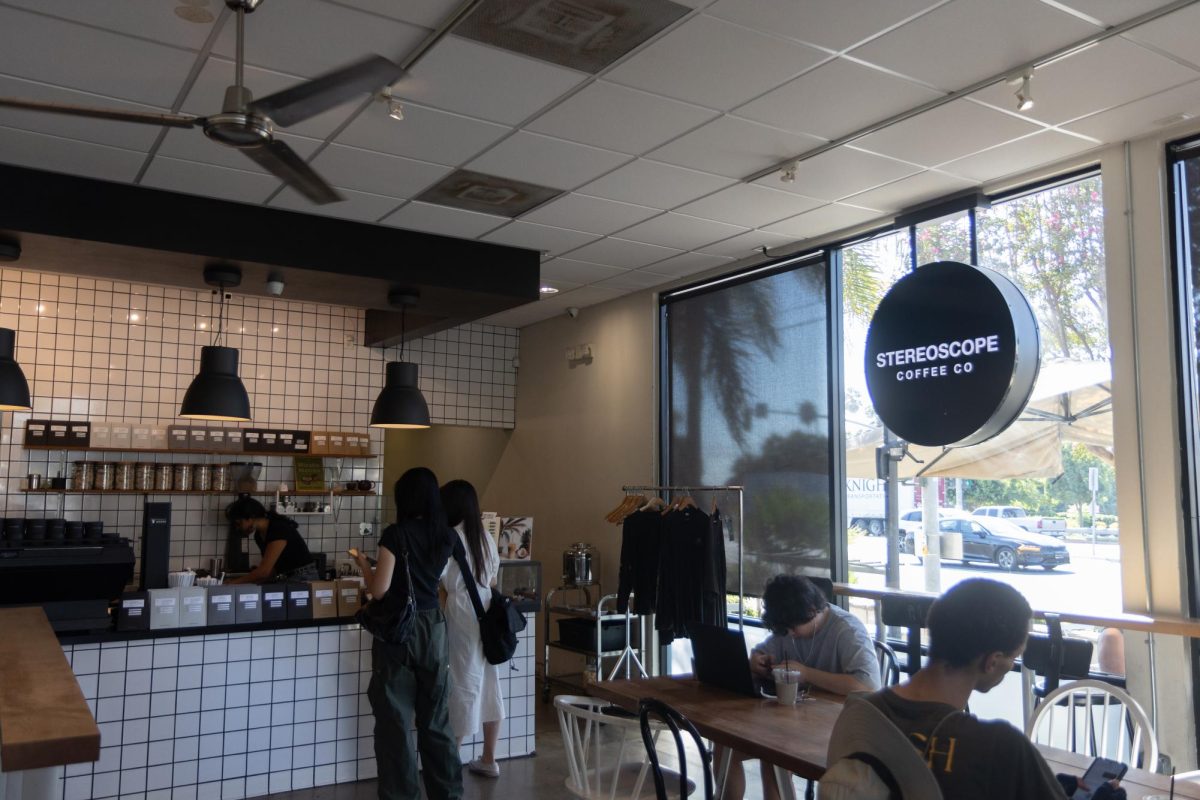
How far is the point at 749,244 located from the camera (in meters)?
5.81

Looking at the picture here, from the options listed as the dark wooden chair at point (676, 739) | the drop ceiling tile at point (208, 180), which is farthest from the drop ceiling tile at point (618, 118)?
the dark wooden chair at point (676, 739)

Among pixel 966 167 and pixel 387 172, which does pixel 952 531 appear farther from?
pixel 387 172

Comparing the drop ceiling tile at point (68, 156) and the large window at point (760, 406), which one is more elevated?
the drop ceiling tile at point (68, 156)

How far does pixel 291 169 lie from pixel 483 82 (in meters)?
0.85

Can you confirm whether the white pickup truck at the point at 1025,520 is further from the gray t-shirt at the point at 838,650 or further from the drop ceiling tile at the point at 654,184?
the drop ceiling tile at the point at 654,184

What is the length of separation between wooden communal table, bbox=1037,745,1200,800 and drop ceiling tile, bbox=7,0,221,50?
331cm

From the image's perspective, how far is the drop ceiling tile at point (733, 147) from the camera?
157 inches

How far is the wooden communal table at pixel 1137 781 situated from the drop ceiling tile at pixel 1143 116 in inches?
97.5

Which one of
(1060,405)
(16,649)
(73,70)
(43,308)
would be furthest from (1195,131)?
(43,308)

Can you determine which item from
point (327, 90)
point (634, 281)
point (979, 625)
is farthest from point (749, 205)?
point (979, 625)

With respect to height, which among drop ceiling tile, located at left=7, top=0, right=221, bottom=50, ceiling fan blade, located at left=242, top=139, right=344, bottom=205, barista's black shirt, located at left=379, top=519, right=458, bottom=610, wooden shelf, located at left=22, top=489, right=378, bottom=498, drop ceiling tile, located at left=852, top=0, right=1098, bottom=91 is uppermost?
drop ceiling tile, located at left=852, top=0, right=1098, bottom=91

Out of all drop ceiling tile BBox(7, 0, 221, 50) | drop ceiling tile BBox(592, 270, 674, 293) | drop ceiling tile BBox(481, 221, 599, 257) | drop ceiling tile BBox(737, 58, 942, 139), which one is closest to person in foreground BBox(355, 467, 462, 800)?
drop ceiling tile BBox(481, 221, 599, 257)

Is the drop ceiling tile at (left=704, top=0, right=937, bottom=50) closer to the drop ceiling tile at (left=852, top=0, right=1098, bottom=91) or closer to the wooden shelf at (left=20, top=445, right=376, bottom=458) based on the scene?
the drop ceiling tile at (left=852, top=0, right=1098, bottom=91)

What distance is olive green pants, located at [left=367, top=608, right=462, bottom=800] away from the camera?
4.32 metres
